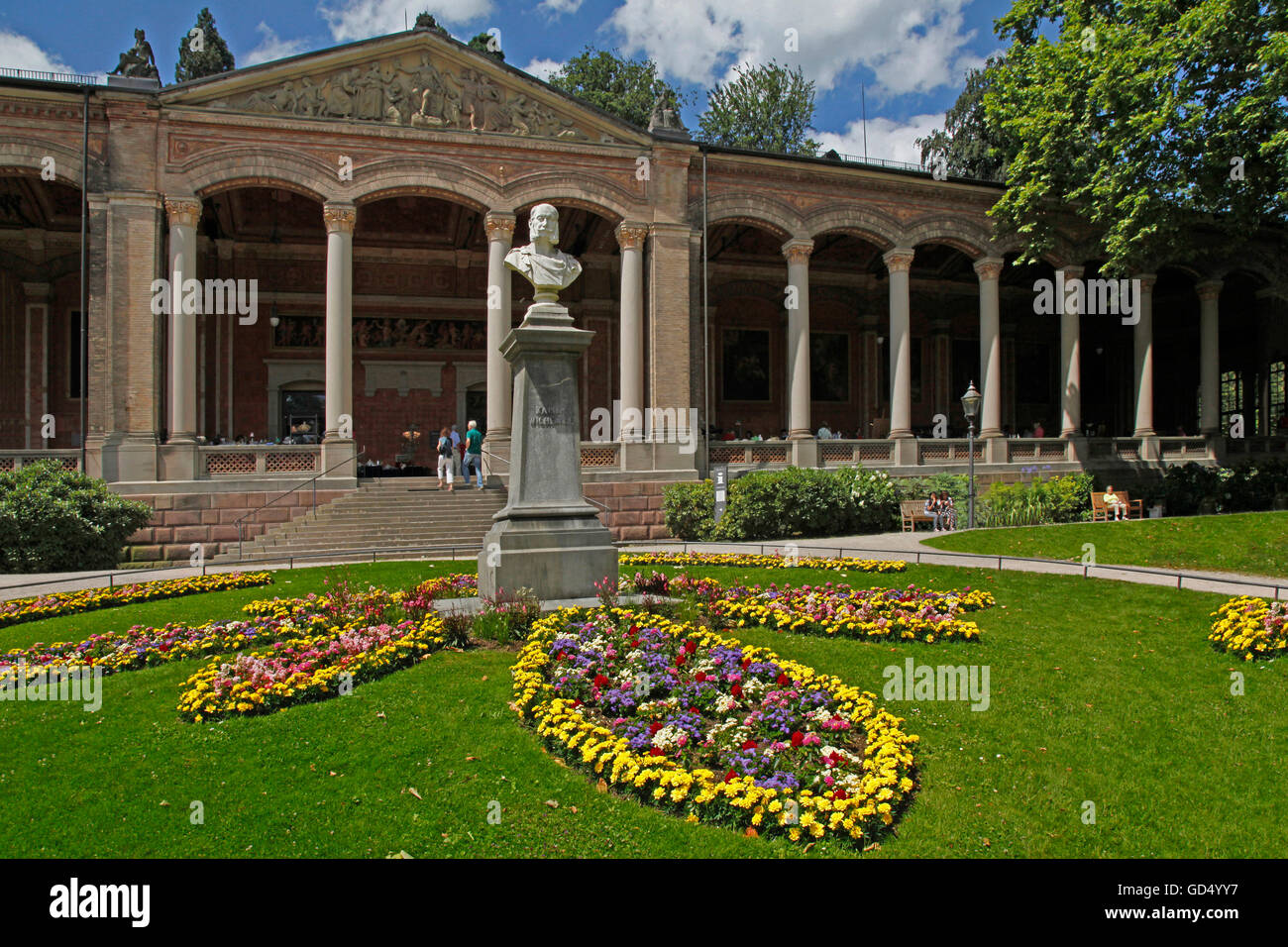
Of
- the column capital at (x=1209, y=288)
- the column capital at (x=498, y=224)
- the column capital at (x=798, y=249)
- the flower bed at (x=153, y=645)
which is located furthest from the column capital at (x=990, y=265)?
the flower bed at (x=153, y=645)

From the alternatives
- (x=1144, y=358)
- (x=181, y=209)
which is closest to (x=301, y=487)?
(x=181, y=209)

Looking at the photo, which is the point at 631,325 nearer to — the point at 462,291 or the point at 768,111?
the point at 462,291

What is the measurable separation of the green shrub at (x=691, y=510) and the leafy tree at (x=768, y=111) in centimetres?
3144

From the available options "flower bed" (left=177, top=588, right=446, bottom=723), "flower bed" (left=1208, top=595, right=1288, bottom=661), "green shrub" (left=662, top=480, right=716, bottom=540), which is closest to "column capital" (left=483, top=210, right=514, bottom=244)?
"green shrub" (left=662, top=480, right=716, bottom=540)

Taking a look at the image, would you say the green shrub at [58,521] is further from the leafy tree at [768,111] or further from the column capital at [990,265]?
the leafy tree at [768,111]

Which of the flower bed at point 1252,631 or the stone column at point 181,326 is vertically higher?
the stone column at point 181,326

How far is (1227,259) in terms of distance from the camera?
→ 28.6 meters

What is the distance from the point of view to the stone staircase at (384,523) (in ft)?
60.0

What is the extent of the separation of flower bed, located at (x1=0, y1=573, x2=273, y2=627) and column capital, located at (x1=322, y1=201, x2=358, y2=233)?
11951 millimetres

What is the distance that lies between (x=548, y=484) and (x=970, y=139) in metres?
39.4

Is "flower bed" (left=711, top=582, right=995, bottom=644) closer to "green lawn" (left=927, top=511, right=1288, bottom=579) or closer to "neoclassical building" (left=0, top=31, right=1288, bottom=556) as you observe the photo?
"green lawn" (left=927, top=511, right=1288, bottom=579)

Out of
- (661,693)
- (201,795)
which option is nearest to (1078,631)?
(661,693)

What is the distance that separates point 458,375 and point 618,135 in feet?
35.1

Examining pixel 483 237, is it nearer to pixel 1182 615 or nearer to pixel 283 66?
pixel 283 66
